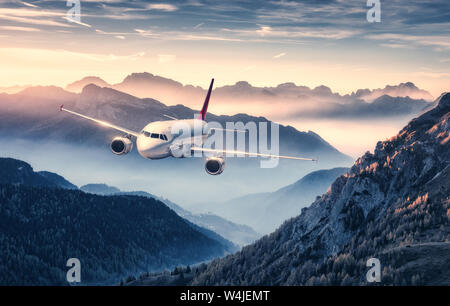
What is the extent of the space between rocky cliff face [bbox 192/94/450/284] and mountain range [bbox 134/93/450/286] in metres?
0.16

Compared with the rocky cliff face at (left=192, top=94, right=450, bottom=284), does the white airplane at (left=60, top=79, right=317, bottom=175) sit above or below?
above

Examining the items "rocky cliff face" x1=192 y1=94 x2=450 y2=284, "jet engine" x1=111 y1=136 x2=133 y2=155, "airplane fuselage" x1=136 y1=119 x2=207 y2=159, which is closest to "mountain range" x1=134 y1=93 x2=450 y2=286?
"rocky cliff face" x1=192 y1=94 x2=450 y2=284

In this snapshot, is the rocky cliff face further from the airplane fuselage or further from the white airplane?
the airplane fuselage

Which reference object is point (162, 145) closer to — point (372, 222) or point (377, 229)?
point (377, 229)

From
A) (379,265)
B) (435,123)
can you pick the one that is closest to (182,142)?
(379,265)

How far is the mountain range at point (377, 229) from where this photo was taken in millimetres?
53969

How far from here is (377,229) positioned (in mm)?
76125

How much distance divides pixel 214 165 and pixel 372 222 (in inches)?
1428

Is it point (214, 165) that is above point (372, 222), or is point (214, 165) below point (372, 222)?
above

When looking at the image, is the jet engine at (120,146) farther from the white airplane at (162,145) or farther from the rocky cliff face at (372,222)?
the rocky cliff face at (372,222)

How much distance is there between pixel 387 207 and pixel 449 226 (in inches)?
907

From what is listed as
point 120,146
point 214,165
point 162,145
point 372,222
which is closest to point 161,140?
point 162,145

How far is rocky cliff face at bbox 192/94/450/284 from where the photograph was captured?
6281 centimetres

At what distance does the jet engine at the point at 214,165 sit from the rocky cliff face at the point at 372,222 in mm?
20890
